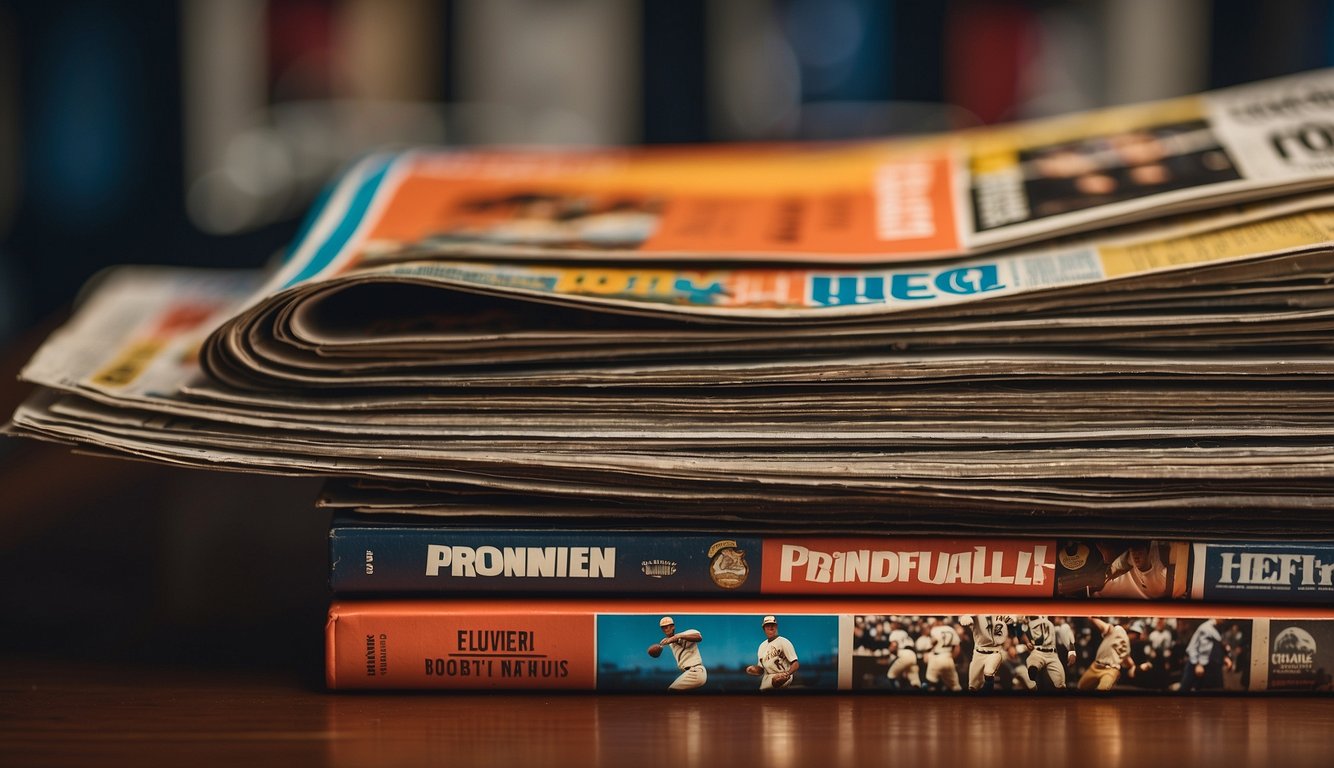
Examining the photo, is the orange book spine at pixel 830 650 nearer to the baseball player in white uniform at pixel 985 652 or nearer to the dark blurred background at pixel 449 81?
the baseball player in white uniform at pixel 985 652

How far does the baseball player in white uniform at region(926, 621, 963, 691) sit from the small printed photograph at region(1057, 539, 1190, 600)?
0.05 meters

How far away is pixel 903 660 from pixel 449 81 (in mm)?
2922

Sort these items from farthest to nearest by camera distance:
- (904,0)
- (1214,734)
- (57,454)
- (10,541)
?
(904,0)
(57,454)
(10,541)
(1214,734)

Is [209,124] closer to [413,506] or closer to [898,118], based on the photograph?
[898,118]

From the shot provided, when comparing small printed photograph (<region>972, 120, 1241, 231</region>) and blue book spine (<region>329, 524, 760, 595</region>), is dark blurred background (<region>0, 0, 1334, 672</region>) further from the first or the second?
blue book spine (<region>329, 524, 760, 595</region>)

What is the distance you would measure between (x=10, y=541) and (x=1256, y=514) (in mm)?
589

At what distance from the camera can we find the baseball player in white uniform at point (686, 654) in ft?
1.36

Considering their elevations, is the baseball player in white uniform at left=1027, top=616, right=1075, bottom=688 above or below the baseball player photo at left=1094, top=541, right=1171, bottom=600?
below

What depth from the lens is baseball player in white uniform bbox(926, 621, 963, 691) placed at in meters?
0.41

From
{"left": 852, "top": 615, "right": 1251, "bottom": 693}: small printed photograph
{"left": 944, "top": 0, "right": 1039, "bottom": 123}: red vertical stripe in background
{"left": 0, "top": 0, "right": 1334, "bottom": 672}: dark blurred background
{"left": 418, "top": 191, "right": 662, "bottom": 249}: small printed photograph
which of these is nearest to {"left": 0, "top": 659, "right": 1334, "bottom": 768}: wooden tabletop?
{"left": 852, "top": 615, "right": 1251, "bottom": 693}: small printed photograph

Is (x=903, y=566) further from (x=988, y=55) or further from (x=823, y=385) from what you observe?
(x=988, y=55)

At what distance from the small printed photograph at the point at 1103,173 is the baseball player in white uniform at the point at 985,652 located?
166 millimetres

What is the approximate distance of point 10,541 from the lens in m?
0.60

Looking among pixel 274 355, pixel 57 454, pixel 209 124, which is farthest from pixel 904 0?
pixel 274 355
